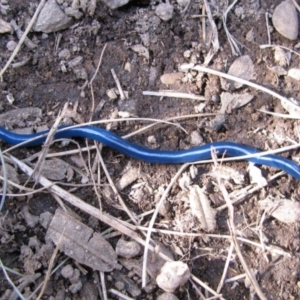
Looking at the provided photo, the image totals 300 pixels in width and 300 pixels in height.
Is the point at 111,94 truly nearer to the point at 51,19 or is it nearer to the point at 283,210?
the point at 51,19

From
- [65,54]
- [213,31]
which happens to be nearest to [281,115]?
[213,31]

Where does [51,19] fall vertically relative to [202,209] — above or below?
above

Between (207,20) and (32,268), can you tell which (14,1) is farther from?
(32,268)

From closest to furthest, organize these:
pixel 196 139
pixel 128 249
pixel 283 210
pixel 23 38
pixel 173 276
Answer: pixel 173 276 → pixel 128 249 → pixel 283 210 → pixel 196 139 → pixel 23 38

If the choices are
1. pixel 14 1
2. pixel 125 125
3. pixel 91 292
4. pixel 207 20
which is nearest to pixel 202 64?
pixel 207 20

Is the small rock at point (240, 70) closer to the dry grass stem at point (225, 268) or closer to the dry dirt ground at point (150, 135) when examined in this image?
the dry dirt ground at point (150, 135)

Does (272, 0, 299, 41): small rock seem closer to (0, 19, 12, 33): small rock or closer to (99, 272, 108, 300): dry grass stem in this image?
(0, 19, 12, 33): small rock
